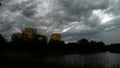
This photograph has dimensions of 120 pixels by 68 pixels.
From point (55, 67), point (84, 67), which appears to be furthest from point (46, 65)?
point (84, 67)

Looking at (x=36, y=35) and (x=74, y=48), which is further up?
(x=36, y=35)

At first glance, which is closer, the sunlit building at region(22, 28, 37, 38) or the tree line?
the tree line

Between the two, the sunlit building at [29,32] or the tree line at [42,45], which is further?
the sunlit building at [29,32]

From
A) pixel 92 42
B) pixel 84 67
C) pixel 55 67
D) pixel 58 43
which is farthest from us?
pixel 92 42

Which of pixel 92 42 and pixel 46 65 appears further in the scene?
pixel 92 42

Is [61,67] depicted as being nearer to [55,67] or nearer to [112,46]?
[55,67]

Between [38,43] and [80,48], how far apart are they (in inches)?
1070

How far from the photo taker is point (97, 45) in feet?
396

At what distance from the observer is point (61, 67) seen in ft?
46.0

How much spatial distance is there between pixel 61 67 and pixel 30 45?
213 feet

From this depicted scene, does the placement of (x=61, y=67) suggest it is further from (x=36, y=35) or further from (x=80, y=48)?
(x=80, y=48)

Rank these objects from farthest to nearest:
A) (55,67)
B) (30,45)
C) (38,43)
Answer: (38,43), (30,45), (55,67)

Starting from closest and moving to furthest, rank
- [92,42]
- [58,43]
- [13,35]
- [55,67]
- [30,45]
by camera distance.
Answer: [55,67] → [30,45] → [58,43] → [13,35] → [92,42]

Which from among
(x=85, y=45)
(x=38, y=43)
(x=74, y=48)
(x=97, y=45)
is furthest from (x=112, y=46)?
(x=38, y=43)
